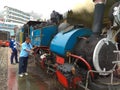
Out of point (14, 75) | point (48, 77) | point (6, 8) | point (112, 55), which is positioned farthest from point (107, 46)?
point (6, 8)

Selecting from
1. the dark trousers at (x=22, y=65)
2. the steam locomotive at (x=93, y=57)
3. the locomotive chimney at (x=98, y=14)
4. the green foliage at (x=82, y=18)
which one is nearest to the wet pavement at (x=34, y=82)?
the dark trousers at (x=22, y=65)

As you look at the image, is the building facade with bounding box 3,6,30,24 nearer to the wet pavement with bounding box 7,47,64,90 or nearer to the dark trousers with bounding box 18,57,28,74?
the dark trousers with bounding box 18,57,28,74

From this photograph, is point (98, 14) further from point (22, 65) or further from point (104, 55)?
point (22, 65)

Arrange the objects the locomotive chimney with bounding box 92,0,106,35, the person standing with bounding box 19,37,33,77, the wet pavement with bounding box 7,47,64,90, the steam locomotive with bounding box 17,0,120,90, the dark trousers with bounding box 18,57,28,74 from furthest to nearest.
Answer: the dark trousers with bounding box 18,57,28,74
the person standing with bounding box 19,37,33,77
the wet pavement with bounding box 7,47,64,90
the locomotive chimney with bounding box 92,0,106,35
the steam locomotive with bounding box 17,0,120,90

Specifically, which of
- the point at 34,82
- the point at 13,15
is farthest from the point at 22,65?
the point at 13,15

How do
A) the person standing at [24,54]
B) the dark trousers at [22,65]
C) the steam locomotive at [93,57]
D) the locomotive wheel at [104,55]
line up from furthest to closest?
the dark trousers at [22,65] → the person standing at [24,54] → the locomotive wheel at [104,55] → the steam locomotive at [93,57]

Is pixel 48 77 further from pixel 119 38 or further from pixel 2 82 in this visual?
pixel 119 38

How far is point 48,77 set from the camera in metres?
10.2

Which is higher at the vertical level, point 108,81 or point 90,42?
point 90,42

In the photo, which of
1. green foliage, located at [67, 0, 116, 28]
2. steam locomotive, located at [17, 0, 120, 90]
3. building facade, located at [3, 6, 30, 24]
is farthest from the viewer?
building facade, located at [3, 6, 30, 24]

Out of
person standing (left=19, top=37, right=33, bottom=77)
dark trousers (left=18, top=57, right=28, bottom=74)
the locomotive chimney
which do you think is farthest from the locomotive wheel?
dark trousers (left=18, top=57, right=28, bottom=74)

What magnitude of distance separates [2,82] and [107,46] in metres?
4.90

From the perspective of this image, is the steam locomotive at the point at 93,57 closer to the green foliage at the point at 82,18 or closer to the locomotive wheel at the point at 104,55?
the locomotive wheel at the point at 104,55

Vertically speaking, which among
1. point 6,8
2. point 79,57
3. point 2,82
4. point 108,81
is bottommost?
point 2,82
